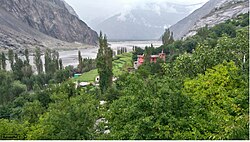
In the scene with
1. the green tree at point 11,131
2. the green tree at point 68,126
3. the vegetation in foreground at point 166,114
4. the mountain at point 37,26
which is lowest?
the green tree at point 11,131

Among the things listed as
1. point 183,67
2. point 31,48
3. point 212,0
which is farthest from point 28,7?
point 183,67

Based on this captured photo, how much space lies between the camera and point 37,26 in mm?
126562

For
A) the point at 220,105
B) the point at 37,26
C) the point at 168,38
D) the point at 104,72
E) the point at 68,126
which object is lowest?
the point at 104,72

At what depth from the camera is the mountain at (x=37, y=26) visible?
104 metres

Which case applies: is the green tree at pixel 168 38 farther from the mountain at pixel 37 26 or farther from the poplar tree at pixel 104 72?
the mountain at pixel 37 26

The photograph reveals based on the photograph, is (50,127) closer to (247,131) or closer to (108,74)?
(247,131)

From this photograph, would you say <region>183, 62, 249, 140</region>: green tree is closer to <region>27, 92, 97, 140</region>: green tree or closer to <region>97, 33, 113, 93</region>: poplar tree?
<region>27, 92, 97, 140</region>: green tree

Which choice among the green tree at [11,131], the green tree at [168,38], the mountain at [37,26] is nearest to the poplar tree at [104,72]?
the green tree at [11,131]

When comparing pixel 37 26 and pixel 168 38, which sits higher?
pixel 37 26

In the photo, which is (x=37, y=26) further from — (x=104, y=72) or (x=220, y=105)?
(x=220, y=105)

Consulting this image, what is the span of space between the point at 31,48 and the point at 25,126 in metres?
88.5

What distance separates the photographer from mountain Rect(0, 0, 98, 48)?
340ft

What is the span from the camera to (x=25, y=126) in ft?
42.4

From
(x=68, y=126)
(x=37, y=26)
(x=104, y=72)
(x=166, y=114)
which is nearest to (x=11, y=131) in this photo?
(x=68, y=126)
